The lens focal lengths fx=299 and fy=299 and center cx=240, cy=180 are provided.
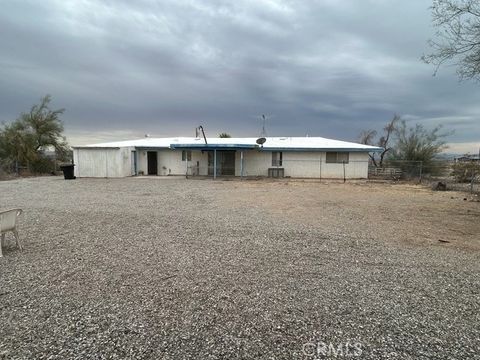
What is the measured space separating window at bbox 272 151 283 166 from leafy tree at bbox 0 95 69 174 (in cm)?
2143

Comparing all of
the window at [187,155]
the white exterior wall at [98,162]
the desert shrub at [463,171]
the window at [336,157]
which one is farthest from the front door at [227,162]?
the desert shrub at [463,171]

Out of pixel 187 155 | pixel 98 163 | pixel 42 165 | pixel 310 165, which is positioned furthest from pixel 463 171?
pixel 42 165

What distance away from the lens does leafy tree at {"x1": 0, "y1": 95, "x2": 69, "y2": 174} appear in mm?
26972

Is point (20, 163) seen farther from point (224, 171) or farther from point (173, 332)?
point (173, 332)

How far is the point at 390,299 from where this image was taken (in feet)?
12.1

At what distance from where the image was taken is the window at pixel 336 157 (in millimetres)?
24000

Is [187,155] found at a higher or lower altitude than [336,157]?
higher

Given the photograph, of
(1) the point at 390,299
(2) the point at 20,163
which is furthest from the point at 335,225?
(2) the point at 20,163

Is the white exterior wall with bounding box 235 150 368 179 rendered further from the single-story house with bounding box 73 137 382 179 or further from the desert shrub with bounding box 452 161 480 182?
the desert shrub with bounding box 452 161 480 182

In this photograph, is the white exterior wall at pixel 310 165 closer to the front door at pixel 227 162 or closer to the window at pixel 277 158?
the window at pixel 277 158

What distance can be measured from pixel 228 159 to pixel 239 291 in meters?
22.3

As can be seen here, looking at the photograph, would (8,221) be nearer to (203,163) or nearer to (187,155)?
(187,155)

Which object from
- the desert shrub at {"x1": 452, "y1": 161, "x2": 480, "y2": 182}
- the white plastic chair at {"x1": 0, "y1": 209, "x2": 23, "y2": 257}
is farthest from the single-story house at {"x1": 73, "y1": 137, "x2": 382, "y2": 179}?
the white plastic chair at {"x1": 0, "y1": 209, "x2": 23, "y2": 257}

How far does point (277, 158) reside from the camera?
24.9 metres
